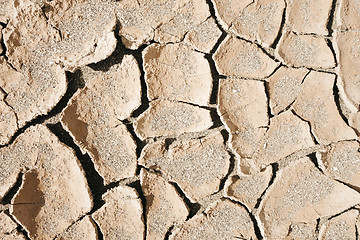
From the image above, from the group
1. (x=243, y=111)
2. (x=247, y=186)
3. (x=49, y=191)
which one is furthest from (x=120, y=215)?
(x=243, y=111)

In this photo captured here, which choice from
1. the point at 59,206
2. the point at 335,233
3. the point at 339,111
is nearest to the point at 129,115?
the point at 59,206

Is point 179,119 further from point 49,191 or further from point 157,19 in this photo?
point 49,191

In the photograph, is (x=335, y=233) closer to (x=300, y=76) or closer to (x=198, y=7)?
(x=300, y=76)

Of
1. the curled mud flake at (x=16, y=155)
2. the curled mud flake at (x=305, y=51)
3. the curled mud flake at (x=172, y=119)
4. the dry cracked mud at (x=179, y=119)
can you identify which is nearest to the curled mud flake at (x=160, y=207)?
the dry cracked mud at (x=179, y=119)

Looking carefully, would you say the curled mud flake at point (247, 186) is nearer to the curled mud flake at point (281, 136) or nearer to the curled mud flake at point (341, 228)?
the curled mud flake at point (281, 136)

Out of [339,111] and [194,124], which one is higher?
[339,111]

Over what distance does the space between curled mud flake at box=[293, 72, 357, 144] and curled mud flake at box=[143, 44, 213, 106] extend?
1.23ft

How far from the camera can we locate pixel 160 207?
50.5 inches

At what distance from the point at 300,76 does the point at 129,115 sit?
676 millimetres

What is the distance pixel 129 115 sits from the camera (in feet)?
4.12

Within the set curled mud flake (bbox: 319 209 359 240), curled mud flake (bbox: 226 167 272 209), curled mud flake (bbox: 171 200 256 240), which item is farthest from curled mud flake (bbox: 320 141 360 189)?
curled mud flake (bbox: 171 200 256 240)

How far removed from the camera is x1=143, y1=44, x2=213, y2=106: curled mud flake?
126cm

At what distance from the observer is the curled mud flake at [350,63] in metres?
1.30

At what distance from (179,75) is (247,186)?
51cm
